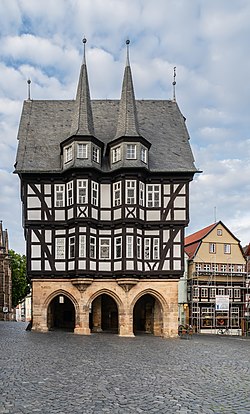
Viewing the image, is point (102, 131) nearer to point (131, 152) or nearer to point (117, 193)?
point (131, 152)

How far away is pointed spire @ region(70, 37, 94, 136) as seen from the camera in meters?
32.9

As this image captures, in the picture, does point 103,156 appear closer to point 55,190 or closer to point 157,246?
point 55,190

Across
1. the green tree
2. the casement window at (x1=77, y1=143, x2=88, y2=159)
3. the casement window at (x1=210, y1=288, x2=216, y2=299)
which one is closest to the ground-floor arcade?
the casement window at (x1=77, y1=143, x2=88, y2=159)

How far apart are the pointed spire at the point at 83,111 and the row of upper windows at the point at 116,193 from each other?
3455 millimetres

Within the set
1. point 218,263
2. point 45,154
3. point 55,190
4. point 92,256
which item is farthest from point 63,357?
point 218,263

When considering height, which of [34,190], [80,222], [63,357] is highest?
[34,190]

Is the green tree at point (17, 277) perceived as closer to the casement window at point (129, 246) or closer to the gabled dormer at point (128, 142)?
the gabled dormer at point (128, 142)

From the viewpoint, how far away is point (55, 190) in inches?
1288

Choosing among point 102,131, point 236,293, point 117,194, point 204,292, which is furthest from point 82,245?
point 236,293

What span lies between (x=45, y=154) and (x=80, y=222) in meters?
5.80

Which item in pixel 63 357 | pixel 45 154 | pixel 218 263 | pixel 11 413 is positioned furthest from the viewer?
pixel 218 263

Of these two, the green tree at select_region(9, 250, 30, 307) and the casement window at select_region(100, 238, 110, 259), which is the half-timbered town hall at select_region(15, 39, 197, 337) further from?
the green tree at select_region(9, 250, 30, 307)

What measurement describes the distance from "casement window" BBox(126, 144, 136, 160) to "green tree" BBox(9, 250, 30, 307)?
46.5m

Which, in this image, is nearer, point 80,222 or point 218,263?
point 80,222
